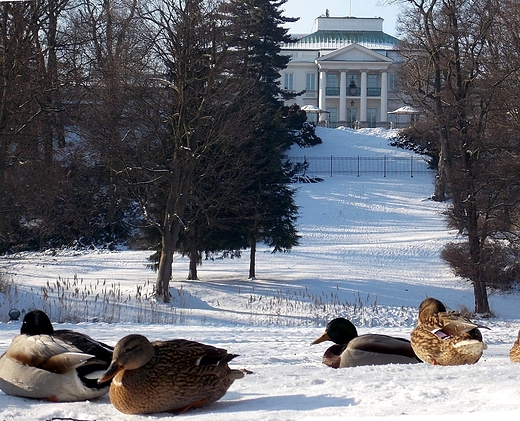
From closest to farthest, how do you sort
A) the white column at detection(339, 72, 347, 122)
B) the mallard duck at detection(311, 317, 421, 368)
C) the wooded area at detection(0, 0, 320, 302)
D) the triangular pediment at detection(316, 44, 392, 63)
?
the mallard duck at detection(311, 317, 421, 368)
the wooded area at detection(0, 0, 320, 302)
the triangular pediment at detection(316, 44, 392, 63)
the white column at detection(339, 72, 347, 122)

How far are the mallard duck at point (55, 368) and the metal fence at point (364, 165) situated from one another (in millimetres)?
48068

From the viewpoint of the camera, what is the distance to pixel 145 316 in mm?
17000

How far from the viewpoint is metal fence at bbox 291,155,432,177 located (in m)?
53.9

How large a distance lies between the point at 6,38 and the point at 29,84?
137 cm

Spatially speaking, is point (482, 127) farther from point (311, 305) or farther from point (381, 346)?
point (381, 346)

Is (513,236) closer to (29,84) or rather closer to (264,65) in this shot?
(29,84)

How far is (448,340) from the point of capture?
22.5 ft

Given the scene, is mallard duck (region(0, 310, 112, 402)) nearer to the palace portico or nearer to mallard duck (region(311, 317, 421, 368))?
mallard duck (region(311, 317, 421, 368))

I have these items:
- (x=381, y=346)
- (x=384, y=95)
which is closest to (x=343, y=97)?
(x=384, y=95)

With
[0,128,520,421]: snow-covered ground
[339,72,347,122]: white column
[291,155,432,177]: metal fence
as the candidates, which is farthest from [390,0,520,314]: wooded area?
[339,72,347,122]: white column

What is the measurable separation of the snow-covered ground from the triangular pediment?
747 inches

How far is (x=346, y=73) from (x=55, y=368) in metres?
71.4

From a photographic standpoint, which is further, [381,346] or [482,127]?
[482,127]

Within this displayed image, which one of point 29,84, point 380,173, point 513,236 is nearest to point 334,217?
point 380,173
